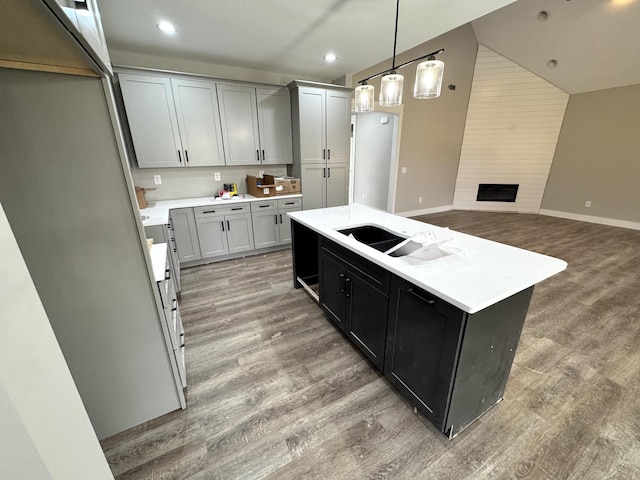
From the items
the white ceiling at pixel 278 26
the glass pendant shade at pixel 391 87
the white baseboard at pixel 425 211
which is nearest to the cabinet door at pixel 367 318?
the glass pendant shade at pixel 391 87

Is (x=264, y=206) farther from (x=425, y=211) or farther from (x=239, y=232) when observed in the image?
(x=425, y=211)

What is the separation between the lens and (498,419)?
1.49m

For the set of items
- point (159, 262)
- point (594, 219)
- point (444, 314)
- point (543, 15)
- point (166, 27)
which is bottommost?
point (594, 219)

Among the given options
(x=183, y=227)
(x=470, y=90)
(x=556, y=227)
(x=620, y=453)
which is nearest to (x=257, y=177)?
(x=183, y=227)

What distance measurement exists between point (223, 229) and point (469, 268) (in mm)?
3076

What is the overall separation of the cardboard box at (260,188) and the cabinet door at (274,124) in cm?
32

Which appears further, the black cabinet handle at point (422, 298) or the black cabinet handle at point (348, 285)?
the black cabinet handle at point (348, 285)

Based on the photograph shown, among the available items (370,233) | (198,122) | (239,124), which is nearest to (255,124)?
Result: (239,124)

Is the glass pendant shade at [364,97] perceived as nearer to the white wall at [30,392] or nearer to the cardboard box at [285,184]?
the cardboard box at [285,184]

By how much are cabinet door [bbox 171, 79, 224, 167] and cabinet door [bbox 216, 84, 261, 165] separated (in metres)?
0.09

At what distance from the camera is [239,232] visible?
11.9ft

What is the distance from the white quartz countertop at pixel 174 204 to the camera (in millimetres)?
2639

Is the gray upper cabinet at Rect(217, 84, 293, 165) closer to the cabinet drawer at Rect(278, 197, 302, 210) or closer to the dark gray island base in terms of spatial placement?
the cabinet drawer at Rect(278, 197, 302, 210)

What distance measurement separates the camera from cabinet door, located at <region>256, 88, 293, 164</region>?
363 centimetres
